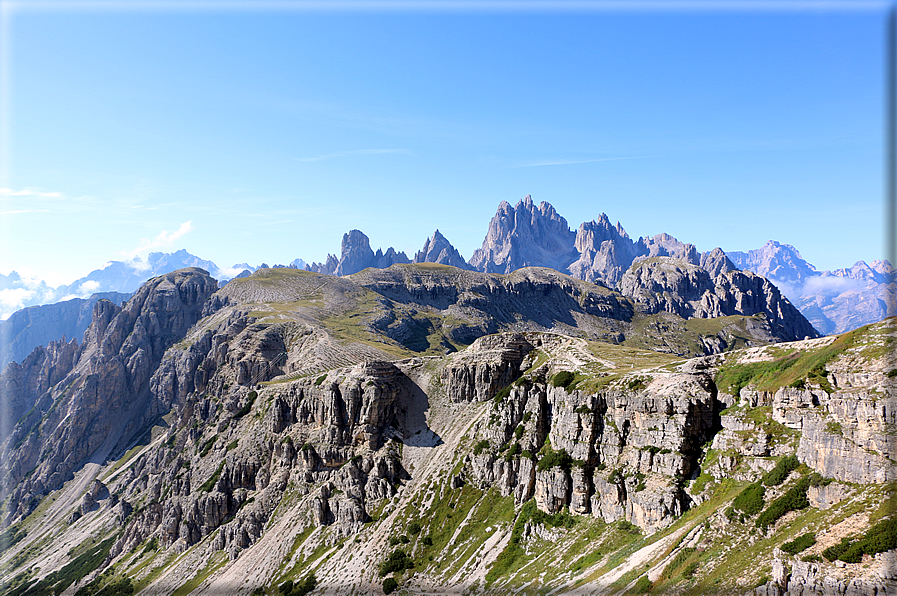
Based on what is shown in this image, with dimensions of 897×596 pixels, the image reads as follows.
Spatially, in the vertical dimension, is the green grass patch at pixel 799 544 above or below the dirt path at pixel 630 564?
above

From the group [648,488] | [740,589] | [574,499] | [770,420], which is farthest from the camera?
[574,499]

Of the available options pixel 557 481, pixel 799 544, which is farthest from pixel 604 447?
pixel 799 544

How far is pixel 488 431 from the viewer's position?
142125 mm

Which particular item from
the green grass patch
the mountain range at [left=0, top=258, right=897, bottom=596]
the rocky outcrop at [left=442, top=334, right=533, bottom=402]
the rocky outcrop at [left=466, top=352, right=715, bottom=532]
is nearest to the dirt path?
the mountain range at [left=0, top=258, right=897, bottom=596]

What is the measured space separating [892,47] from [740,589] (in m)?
52.3

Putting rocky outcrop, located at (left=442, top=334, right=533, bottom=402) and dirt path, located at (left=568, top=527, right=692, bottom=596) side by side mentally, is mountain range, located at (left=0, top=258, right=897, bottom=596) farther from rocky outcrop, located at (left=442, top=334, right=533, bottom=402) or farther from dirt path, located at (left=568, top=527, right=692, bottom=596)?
rocky outcrop, located at (left=442, top=334, right=533, bottom=402)

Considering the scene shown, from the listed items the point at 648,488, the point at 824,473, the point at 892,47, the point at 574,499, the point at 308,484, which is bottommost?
the point at 308,484

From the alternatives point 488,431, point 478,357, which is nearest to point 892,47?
point 488,431

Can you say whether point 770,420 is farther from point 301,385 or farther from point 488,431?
point 301,385

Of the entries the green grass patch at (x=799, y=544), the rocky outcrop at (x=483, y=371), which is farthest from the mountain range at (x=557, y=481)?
the rocky outcrop at (x=483, y=371)

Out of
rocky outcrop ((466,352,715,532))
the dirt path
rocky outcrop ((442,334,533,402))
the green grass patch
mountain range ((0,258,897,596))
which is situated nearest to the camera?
the green grass patch

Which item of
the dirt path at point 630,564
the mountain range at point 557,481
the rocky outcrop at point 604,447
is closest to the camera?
the mountain range at point 557,481

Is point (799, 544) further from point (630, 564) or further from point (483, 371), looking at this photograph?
point (483, 371)

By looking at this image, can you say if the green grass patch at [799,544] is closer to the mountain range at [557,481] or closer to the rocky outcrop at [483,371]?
the mountain range at [557,481]
